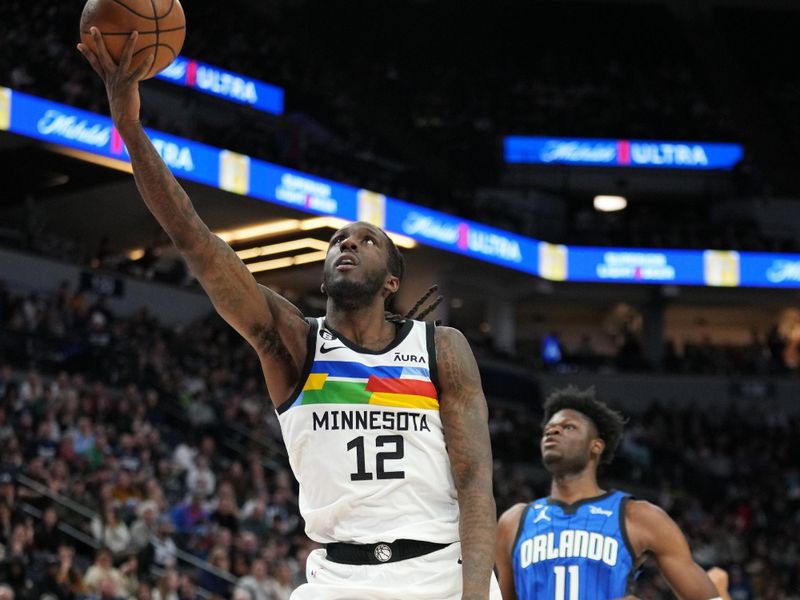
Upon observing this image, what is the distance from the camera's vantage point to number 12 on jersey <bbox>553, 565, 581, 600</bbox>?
603 cm

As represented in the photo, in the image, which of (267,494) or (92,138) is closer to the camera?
(267,494)

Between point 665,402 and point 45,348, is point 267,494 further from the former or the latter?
point 665,402

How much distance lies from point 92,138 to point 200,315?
4331mm

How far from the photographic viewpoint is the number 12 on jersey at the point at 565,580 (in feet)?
19.8

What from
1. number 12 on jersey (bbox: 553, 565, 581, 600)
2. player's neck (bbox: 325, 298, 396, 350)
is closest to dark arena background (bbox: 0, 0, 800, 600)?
number 12 on jersey (bbox: 553, 565, 581, 600)

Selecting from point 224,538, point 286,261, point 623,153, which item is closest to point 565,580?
point 224,538

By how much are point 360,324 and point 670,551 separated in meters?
2.68

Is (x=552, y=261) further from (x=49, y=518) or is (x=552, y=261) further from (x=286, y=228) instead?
(x=49, y=518)

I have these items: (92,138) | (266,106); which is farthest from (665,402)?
(92,138)

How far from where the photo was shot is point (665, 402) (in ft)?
104

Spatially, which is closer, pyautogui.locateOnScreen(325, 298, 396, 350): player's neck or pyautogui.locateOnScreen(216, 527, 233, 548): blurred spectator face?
pyautogui.locateOnScreen(325, 298, 396, 350): player's neck

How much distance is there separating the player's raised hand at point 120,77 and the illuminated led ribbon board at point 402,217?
57.9 ft

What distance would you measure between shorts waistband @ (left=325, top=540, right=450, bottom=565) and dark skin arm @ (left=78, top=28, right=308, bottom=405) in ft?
1.64

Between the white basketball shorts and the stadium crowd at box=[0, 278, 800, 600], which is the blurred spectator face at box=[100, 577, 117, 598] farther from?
the white basketball shorts
